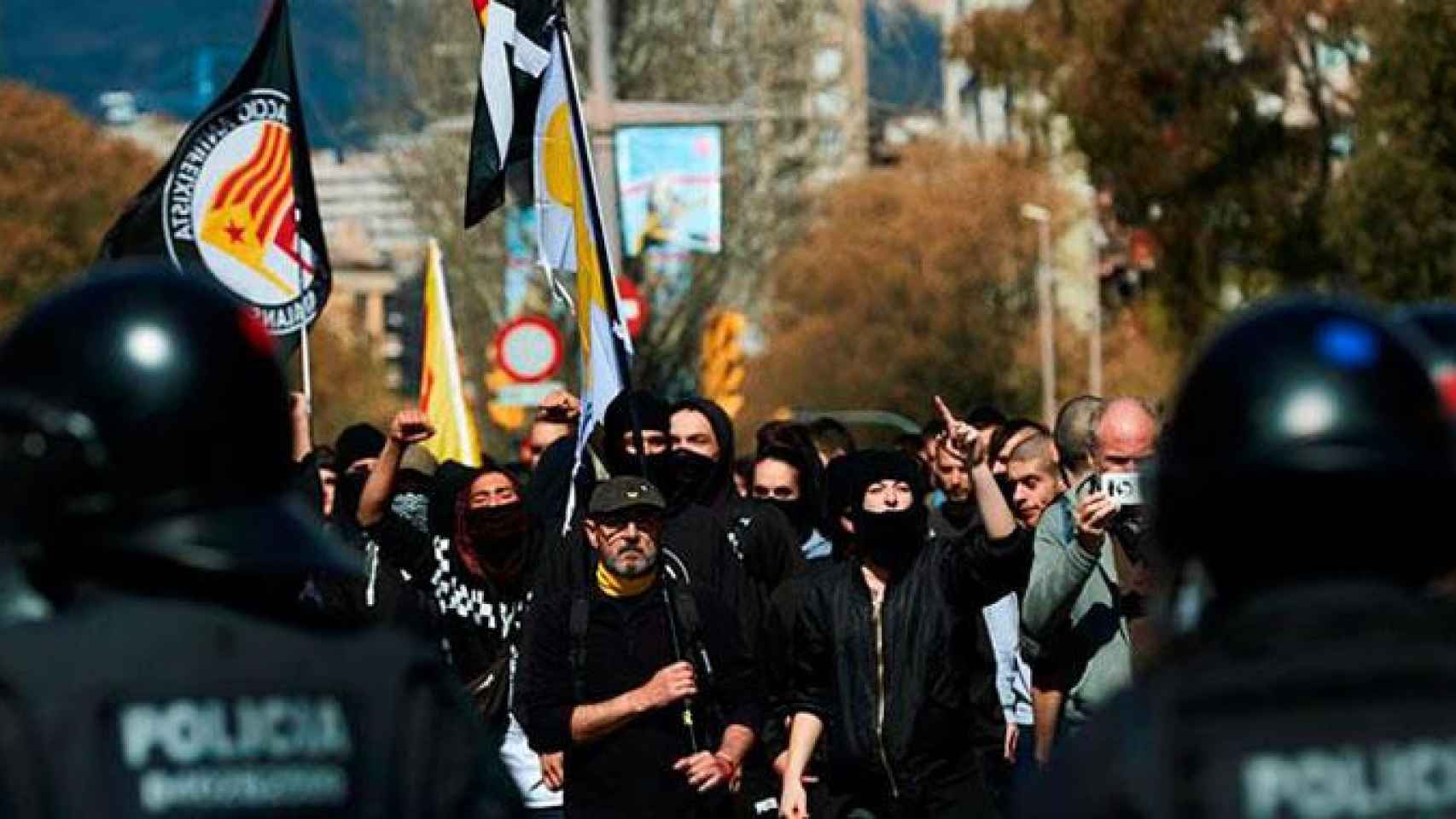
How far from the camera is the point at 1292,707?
377cm

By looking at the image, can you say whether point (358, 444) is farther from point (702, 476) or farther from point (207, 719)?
point (207, 719)

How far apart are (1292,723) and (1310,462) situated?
0.77 feet

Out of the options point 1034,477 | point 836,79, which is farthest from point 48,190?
point 1034,477

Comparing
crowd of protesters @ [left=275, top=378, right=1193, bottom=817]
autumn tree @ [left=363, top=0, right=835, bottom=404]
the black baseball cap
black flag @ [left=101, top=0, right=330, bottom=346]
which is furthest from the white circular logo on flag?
autumn tree @ [left=363, top=0, right=835, bottom=404]

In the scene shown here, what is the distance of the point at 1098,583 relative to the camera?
436 inches

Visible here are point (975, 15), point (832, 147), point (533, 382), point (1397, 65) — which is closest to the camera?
point (533, 382)

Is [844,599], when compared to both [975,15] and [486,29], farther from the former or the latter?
[975,15]

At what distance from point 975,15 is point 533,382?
2118 cm

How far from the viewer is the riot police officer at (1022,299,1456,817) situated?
3752 mm

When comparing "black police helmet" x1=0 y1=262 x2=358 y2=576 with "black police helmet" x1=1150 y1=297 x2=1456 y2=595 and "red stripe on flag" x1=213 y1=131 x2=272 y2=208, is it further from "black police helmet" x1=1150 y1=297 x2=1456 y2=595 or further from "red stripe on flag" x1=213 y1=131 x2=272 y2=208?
"red stripe on flag" x1=213 y1=131 x2=272 y2=208

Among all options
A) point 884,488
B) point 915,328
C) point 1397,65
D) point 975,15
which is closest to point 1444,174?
point 1397,65

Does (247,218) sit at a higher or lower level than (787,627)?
higher

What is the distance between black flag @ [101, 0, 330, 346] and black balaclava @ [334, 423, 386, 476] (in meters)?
0.39

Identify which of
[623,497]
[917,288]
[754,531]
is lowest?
[917,288]
